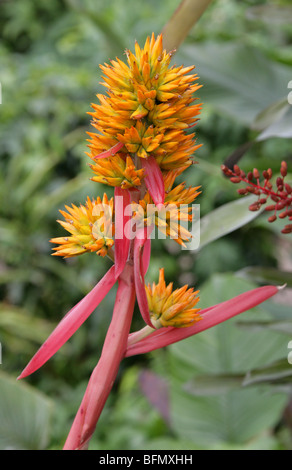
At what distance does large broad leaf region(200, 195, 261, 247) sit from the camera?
1.34 feet

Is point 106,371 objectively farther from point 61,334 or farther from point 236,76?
point 236,76

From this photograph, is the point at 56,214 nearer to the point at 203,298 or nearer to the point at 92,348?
the point at 92,348

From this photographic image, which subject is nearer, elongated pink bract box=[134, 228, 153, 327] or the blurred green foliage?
elongated pink bract box=[134, 228, 153, 327]

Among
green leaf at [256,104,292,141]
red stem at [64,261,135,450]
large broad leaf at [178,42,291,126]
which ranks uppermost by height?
large broad leaf at [178,42,291,126]

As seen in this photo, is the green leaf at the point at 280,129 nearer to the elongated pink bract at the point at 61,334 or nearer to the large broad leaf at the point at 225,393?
the elongated pink bract at the point at 61,334

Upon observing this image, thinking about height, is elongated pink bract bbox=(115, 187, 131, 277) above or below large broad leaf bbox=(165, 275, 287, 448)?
below

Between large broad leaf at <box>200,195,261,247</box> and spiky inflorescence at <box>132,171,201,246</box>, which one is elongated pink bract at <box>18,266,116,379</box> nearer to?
spiky inflorescence at <box>132,171,201,246</box>

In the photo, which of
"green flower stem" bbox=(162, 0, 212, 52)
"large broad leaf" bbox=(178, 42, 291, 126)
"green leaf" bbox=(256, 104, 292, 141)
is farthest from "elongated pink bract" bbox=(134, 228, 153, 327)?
"large broad leaf" bbox=(178, 42, 291, 126)

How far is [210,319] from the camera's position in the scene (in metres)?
0.23

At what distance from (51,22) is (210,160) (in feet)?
5.38

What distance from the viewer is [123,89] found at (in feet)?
0.72

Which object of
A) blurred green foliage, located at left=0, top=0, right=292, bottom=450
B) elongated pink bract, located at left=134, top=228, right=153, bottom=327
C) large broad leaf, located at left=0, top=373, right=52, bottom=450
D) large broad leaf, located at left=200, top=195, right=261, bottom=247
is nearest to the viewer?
elongated pink bract, located at left=134, top=228, right=153, bottom=327

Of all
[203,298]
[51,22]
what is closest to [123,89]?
[203,298]

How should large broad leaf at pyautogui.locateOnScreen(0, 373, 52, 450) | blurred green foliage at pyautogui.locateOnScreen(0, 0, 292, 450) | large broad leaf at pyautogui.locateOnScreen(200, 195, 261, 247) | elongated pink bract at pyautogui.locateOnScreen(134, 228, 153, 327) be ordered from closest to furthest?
elongated pink bract at pyautogui.locateOnScreen(134, 228, 153, 327), large broad leaf at pyautogui.locateOnScreen(200, 195, 261, 247), large broad leaf at pyautogui.locateOnScreen(0, 373, 52, 450), blurred green foliage at pyautogui.locateOnScreen(0, 0, 292, 450)
